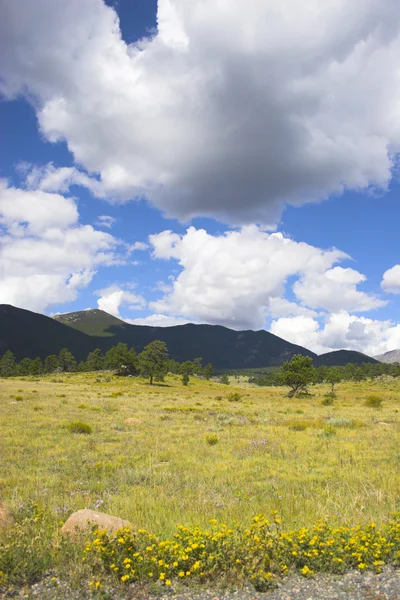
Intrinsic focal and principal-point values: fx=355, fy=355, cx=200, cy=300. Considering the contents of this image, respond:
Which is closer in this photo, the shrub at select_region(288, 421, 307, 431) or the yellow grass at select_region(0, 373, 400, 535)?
the yellow grass at select_region(0, 373, 400, 535)

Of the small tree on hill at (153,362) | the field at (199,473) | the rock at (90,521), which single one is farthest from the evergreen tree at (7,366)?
the rock at (90,521)

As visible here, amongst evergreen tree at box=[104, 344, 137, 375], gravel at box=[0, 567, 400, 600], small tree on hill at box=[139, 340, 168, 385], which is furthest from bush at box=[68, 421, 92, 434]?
evergreen tree at box=[104, 344, 137, 375]

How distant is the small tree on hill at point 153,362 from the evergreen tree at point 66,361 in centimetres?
7230

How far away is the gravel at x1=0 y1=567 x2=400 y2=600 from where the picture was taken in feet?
15.9

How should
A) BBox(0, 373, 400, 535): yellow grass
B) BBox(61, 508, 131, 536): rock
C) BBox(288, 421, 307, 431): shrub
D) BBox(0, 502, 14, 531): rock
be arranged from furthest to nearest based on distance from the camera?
BBox(288, 421, 307, 431): shrub, BBox(0, 373, 400, 535): yellow grass, BBox(0, 502, 14, 531): rock, BBox(61, 508, 131, 536): rock

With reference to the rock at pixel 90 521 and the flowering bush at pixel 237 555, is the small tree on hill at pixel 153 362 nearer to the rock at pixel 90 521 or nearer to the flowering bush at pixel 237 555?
the rock at pixel 90 521

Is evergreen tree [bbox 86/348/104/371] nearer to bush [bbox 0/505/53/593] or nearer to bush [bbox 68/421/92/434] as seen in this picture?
bush [bbox 68/421/92/434]

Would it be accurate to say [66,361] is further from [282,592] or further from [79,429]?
[282,592]

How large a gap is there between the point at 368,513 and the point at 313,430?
1514cm

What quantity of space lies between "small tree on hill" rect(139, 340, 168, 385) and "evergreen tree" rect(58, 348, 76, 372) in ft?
237

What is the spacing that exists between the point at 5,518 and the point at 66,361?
157297mm

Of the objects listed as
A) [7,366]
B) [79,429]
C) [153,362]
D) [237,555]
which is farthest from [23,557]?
[7,366]

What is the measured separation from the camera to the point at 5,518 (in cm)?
722

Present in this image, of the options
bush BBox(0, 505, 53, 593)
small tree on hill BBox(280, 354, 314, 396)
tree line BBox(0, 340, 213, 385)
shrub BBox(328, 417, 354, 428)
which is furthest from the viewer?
tree line BBox(0, 340, 213, 385)
